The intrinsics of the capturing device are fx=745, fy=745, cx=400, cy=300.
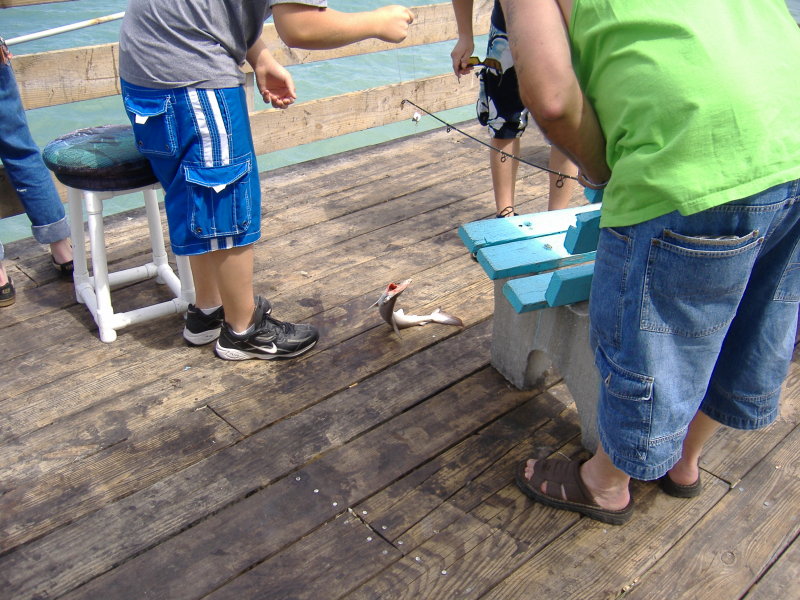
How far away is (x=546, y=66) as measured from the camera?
131 cm

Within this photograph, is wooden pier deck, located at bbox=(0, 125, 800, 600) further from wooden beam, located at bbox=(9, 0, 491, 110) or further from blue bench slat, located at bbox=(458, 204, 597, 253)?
wooden beam, located at bbox=(9, 0, 491, 110)

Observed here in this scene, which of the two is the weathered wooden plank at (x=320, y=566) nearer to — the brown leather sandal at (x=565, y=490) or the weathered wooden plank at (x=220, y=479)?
the weathered wooden plank at (x=220, y=479)

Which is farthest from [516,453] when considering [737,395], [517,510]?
[737,395]

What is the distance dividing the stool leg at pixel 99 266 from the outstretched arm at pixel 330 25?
3.09 ft

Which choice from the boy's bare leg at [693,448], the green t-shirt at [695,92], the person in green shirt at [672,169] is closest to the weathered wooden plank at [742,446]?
the boy's bare leg at [693,448]

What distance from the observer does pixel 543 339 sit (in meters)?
2.24

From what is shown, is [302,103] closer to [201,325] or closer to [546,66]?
[201,325]

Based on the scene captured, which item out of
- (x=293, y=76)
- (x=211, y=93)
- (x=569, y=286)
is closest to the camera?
(x=569, y=286)

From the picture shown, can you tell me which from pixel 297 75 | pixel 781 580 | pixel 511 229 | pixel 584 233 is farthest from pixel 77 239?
pixel 297 75

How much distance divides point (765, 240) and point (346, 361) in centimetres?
145

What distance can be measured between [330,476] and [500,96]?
1859mm

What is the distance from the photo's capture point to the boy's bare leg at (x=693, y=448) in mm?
1896

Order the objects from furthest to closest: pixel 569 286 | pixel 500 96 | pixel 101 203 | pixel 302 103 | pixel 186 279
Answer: pixel 302 103
pixel 500 96
pixel 186 279
pixel 101 203
pixel 569 286

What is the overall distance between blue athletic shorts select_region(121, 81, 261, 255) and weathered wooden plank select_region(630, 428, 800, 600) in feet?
4.93
